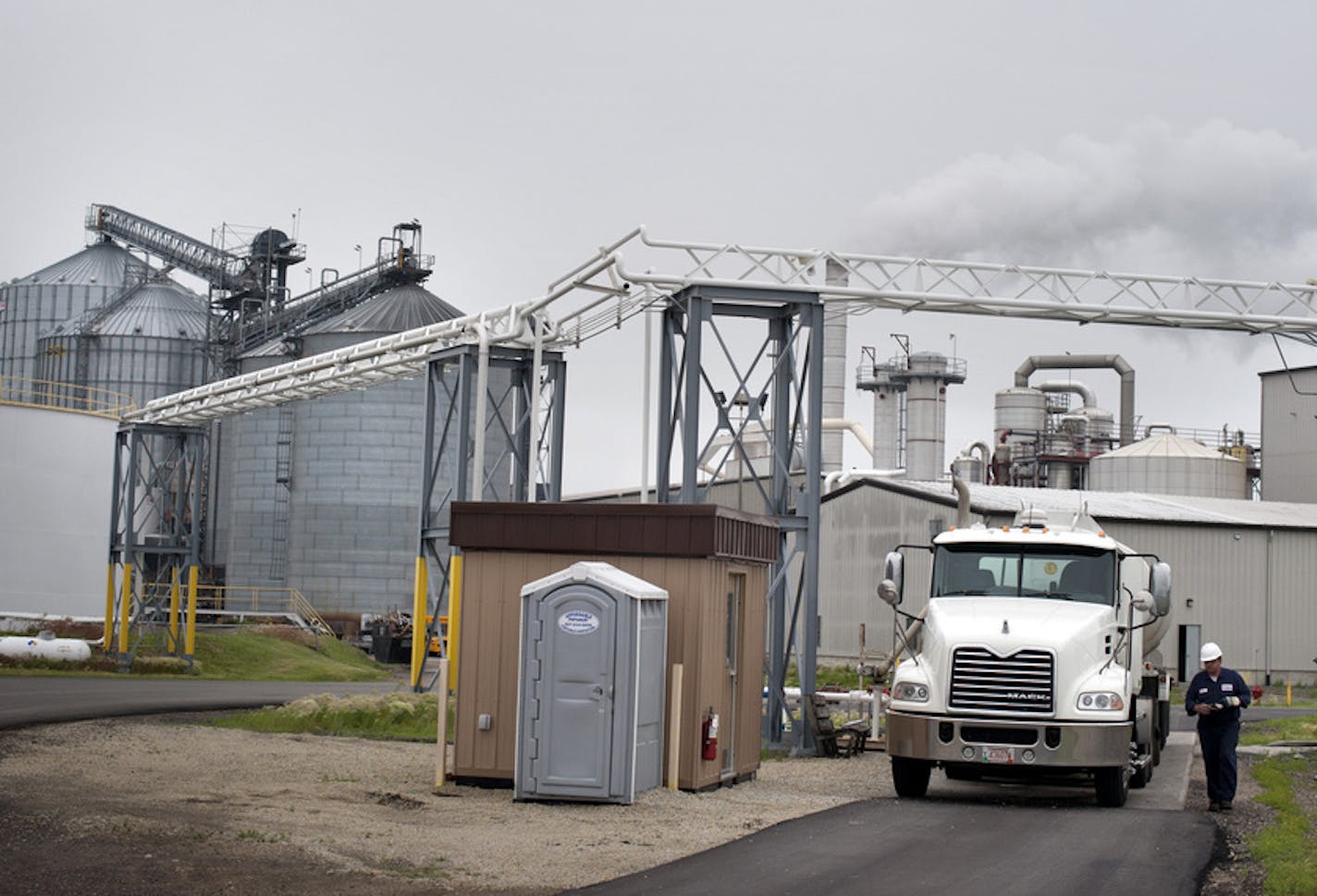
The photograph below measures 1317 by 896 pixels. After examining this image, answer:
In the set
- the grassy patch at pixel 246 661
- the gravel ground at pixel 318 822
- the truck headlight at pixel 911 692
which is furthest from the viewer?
the grassy patch at pixel 246 661

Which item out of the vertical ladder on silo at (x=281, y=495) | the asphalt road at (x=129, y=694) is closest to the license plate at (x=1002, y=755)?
the asphalt road at (x=129, y=694)

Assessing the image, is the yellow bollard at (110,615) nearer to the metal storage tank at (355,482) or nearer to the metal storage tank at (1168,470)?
the metal storage tank at (355,482)

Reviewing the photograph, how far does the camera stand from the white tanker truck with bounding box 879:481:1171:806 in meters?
18.3

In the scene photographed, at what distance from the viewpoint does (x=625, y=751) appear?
1709 cm

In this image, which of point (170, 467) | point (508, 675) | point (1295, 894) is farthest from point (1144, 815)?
point (170, 467)

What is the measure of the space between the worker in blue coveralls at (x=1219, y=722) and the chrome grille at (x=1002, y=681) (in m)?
1.56

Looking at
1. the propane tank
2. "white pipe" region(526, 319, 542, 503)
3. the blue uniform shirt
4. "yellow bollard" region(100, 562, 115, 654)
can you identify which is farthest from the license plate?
"yellow bollard" region(100, 562, 115, 654)

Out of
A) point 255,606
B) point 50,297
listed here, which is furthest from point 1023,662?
point 50,297

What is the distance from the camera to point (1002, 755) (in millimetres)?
18297

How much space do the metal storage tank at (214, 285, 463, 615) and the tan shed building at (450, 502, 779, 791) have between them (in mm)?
44713

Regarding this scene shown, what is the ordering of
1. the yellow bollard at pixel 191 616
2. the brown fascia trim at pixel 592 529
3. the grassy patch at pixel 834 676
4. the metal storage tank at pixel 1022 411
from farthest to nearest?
the metal storage tank at pixel 1022 411
the yellow bollard at pixel 191 616
the grassy patch at pixel 834 676
the brown fascia trim at pixel 592 529

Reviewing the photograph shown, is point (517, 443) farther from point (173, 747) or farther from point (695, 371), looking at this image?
point (173, 747)

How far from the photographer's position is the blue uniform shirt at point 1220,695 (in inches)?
719

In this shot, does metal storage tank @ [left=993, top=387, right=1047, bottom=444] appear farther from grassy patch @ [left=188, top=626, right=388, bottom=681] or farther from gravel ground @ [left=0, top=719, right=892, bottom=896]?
gravel ground @ [left=0, top=719, right=892, bottom=896]
